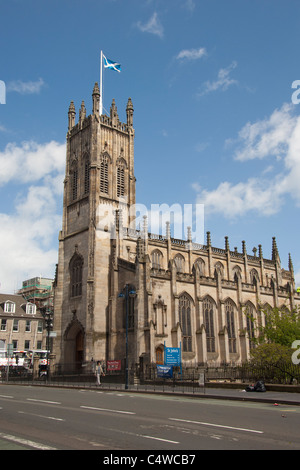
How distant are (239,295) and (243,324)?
10.8ft

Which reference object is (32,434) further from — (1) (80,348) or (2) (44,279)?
(2) (44,279)

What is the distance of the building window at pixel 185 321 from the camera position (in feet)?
146

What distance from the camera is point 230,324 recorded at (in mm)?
50906

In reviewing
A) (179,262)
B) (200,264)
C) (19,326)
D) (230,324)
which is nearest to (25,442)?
(230,324)

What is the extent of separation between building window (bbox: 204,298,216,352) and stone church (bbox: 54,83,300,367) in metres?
0.11

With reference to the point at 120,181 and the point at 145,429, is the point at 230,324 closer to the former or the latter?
the point at 120,181

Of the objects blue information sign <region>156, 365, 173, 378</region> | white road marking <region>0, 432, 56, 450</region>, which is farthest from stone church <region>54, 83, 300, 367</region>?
white road marking <region>0, 432, 56, 450</region>

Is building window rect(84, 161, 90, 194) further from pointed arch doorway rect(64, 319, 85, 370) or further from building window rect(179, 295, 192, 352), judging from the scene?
building window rect(179, 295, 192, 352)

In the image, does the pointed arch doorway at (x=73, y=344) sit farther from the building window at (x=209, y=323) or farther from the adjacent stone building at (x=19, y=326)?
the adjacent stone building at (x=19, y=326)

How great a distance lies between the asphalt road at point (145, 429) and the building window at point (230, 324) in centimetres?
3501

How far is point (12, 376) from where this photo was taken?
44938mm

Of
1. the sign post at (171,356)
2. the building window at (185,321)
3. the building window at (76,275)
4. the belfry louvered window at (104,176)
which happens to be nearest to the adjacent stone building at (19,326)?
the building window at (76,275)

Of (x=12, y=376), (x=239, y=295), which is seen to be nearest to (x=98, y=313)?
(x=12, y=376)

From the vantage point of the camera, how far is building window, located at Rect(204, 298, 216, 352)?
4706cm
